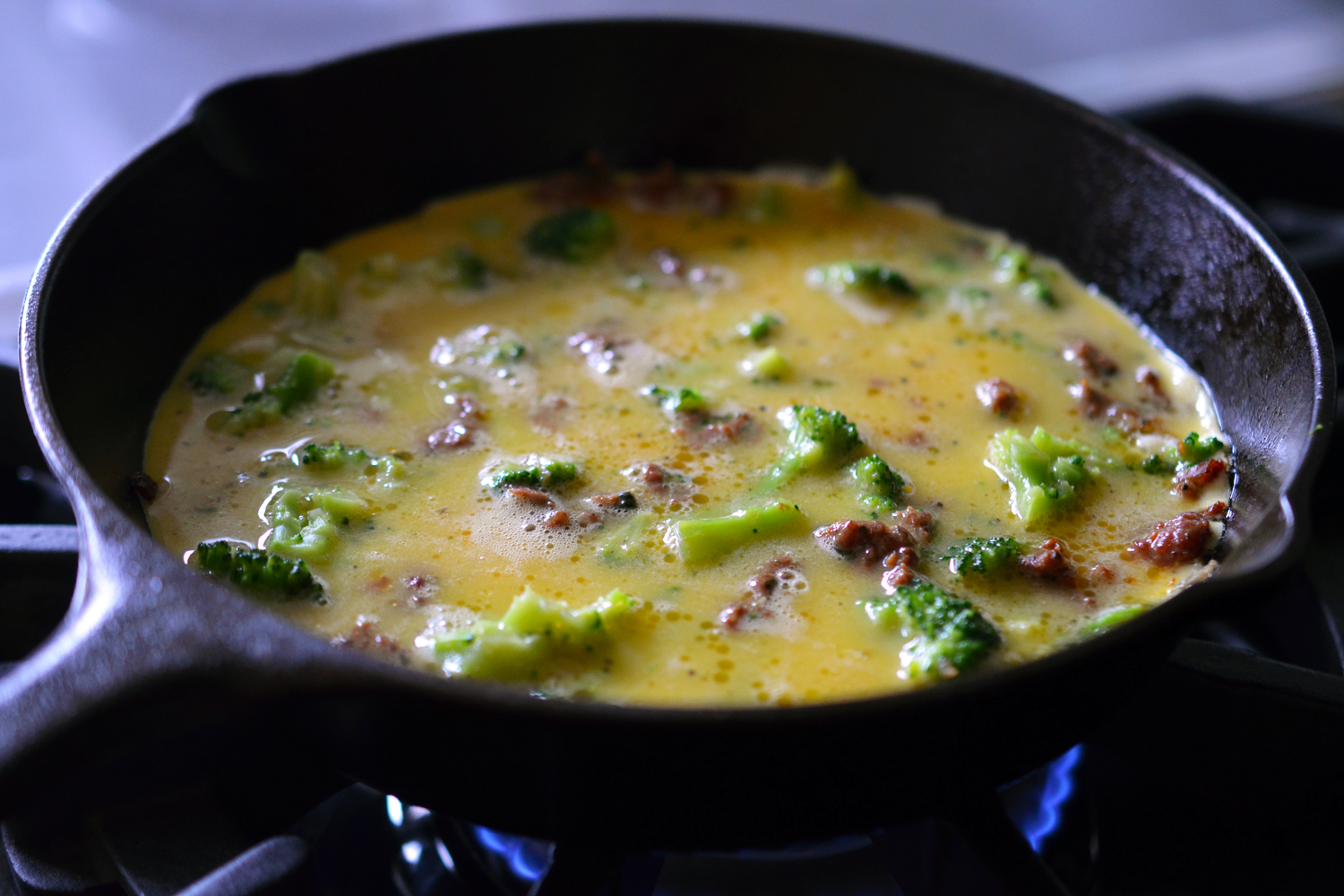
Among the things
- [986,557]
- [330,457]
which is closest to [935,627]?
[986,557]

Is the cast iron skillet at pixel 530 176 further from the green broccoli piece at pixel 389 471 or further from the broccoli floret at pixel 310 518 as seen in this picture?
the green broccoli piece at pixel 389 471

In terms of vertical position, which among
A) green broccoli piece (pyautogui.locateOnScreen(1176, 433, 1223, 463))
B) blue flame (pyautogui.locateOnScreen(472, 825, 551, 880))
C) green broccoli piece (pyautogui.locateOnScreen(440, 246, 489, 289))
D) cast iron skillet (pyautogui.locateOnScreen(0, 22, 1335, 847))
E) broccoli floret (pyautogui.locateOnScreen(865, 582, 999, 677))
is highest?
cast iron skillet (pyautogui.locateOnScreen(0, 22, 1335, 847))

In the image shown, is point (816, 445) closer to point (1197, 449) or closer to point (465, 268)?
point (1197, 449)

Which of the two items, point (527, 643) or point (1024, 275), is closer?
point (527, 643)

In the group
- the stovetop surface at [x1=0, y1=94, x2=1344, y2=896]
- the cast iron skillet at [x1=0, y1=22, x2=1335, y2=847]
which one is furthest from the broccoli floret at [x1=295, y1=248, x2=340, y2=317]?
the stovetop surface at [x1=0, y1=94, x2=1344, y2=896]

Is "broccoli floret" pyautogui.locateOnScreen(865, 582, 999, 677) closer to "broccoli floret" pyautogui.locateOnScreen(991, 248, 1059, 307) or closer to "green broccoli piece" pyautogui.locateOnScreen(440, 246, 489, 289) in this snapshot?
"broccoli floret" pyautogui.locateOnScreen(991, 248, 1059, 307)

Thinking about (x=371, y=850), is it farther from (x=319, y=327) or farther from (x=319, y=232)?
(x=319, y=232)
